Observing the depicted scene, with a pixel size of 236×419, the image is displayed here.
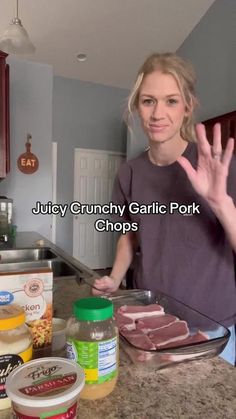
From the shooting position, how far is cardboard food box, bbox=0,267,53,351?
1.87 feet

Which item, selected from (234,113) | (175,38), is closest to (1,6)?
(175,38)

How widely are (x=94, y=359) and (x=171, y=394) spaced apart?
14 cm

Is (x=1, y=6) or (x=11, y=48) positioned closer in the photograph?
(x=11, y=48)

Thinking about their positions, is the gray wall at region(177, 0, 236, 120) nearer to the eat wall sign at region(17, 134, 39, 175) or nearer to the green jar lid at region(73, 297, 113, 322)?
the eat wall sign at region(17, 134, 39, 175)

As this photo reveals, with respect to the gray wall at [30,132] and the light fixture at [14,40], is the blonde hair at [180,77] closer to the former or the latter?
the light fixture at [14,40]

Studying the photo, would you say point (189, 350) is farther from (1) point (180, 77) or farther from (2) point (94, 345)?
(1) point (180, 77)

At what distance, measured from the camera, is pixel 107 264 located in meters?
4.84

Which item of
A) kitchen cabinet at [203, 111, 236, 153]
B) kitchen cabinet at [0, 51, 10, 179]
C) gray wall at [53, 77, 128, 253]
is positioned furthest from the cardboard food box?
gray wall at [53, 77, 128, 253]

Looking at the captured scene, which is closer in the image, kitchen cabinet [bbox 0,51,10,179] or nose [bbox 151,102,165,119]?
nose [bbox 151,102,165,119]

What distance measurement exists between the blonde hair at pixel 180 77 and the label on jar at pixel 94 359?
0.62 m

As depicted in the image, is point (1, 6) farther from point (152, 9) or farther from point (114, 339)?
point (114, 339)

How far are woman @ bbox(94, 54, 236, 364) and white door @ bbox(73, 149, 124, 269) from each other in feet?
11.8

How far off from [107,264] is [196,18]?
3360 millimetres

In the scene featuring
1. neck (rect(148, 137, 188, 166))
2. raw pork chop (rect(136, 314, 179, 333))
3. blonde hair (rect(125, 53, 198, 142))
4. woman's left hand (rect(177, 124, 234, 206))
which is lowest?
raw pork chop (rect(136, 314, 179, 333))
